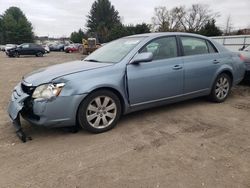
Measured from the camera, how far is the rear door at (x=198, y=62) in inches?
200

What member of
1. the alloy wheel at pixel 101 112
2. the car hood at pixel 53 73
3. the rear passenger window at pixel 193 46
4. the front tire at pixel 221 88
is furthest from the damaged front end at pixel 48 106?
the front tire at pixel 221 88

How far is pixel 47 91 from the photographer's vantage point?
12.6 feet

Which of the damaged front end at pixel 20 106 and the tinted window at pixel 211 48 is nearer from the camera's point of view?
the damaged front end at pixel 20 106

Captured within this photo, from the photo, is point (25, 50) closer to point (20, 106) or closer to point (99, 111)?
point (20, 106)

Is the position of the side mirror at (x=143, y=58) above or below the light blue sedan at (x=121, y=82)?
above

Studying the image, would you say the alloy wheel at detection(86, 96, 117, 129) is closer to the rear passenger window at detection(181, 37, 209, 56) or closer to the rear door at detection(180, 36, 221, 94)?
the rear door at detection(180, 36, 221, 94)

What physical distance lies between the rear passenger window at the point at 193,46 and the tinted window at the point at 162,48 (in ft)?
0.82

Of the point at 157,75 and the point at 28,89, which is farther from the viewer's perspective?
the point at 157,75

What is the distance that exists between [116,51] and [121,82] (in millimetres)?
845

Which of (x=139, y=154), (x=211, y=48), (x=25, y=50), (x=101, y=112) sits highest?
(x=211, y=48)

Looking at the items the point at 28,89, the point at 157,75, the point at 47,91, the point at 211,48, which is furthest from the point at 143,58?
the point at 211,48

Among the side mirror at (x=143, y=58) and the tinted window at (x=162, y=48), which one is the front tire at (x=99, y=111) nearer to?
the side mirror at (x=143, y=58)

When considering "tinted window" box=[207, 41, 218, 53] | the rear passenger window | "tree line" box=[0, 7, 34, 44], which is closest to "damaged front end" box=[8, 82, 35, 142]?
the rear passenger window

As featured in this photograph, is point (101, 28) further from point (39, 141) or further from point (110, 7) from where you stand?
point (39, 141)
